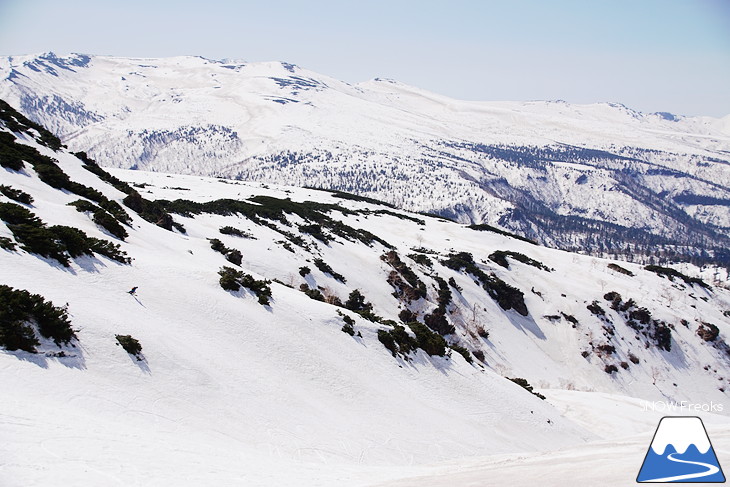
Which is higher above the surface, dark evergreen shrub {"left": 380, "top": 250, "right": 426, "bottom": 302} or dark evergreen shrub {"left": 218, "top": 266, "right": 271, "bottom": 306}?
dark evergreen shrub {"left": 218, "top": 266, "right": 271, "bottom": 306}

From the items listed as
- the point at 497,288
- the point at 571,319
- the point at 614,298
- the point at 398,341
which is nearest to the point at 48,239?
the point at 398,341

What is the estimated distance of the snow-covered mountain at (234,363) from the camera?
9.44 metres

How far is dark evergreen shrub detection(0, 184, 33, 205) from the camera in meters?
18.0

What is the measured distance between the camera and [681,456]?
27.4 ft

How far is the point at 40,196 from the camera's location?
20.8m

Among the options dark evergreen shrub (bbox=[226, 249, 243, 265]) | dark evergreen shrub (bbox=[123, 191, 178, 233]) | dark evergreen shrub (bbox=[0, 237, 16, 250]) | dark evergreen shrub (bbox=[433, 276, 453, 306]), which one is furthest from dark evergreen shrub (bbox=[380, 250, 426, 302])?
dark evergreen shrub (bbox=[0, 237, 16, 250])

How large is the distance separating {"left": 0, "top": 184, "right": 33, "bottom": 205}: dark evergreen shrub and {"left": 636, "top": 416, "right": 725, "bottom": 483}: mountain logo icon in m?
23.1

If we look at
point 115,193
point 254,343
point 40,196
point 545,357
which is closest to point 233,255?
point 115,193

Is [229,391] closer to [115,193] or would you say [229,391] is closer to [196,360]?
[196,360]

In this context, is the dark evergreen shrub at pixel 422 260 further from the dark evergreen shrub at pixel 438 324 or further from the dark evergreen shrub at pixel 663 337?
the dark evergreen shrub at pixel 663 337

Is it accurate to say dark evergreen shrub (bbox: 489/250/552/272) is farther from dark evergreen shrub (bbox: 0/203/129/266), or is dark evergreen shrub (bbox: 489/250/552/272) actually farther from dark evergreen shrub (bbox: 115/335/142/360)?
dark evergreen shrub (bbox: 115/335/142/360)

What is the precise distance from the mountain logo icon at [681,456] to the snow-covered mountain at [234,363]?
28.0 inches

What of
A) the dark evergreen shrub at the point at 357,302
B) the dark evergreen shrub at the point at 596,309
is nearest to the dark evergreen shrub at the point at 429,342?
the dark evergreen shrub at the point at 357,302

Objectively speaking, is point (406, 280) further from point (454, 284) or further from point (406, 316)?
point (454, 284)
